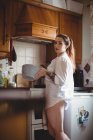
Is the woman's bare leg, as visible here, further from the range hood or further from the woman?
the range hood

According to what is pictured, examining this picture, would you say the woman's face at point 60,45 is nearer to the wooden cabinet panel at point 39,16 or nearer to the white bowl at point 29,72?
the white bowl at point 29,72

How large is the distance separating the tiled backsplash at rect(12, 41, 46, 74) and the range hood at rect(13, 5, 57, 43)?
0.15m

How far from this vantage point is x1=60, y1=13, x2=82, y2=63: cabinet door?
3.27m

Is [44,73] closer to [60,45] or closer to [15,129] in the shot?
[60,45]

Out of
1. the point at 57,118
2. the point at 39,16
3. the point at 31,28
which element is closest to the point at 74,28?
the point at 39,16

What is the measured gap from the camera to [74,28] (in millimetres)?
3396

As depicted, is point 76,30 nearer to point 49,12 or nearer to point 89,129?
point 49,12

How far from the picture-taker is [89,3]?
3.37 meters

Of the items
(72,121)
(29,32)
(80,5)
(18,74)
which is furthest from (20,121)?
(80,5)

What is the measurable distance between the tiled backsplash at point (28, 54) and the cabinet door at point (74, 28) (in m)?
0.37

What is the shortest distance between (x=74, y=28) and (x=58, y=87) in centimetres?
123

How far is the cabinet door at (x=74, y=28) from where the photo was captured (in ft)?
10.7

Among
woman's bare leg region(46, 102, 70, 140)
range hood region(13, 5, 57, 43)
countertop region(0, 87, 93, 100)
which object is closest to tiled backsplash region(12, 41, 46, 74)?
range hood region(13, 5, 57, 43)

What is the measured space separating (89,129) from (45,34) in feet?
3.82
